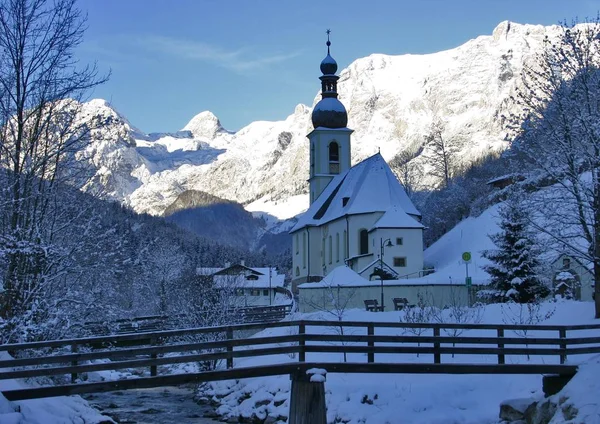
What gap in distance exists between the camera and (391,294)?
38.0m

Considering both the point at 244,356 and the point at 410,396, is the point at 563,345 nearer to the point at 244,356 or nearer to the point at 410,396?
the point at 410,396

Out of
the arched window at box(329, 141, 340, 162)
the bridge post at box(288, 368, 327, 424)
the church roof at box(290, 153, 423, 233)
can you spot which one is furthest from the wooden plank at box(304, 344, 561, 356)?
the arched window at box(329, 141, 340, 162)

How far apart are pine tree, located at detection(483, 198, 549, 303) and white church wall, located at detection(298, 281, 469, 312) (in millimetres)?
3104

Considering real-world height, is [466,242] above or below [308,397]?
above

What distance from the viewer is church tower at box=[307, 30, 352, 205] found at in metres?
73.4

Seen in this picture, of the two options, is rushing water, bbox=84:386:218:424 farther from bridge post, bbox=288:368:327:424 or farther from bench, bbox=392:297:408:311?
bench, bbox=392:297:408:311

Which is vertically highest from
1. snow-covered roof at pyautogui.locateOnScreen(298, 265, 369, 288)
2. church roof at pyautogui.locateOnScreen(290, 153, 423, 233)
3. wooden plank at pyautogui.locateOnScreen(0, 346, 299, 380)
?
church roof at pyautogui.locateOnScreen(290, 153, 423, 233)

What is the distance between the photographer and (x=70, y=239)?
67.8 feet

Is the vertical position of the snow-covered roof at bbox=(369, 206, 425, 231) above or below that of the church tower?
below

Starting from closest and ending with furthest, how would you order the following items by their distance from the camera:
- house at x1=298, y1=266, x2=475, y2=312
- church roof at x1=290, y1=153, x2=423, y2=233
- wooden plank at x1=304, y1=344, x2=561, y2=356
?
wooden plank at x1=304, y1=344, x2=561, y2=356
house at x1=298, y1=266, x2=475, y2=312
church roof at x1=290, y1=153, x2=423, y2=233

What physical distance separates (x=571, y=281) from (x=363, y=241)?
851 inches

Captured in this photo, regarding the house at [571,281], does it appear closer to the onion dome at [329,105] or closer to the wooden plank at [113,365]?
the wooden plank at [113,365]

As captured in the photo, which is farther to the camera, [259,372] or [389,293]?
[389,293]

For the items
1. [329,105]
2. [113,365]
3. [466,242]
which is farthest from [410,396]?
[329,105]
